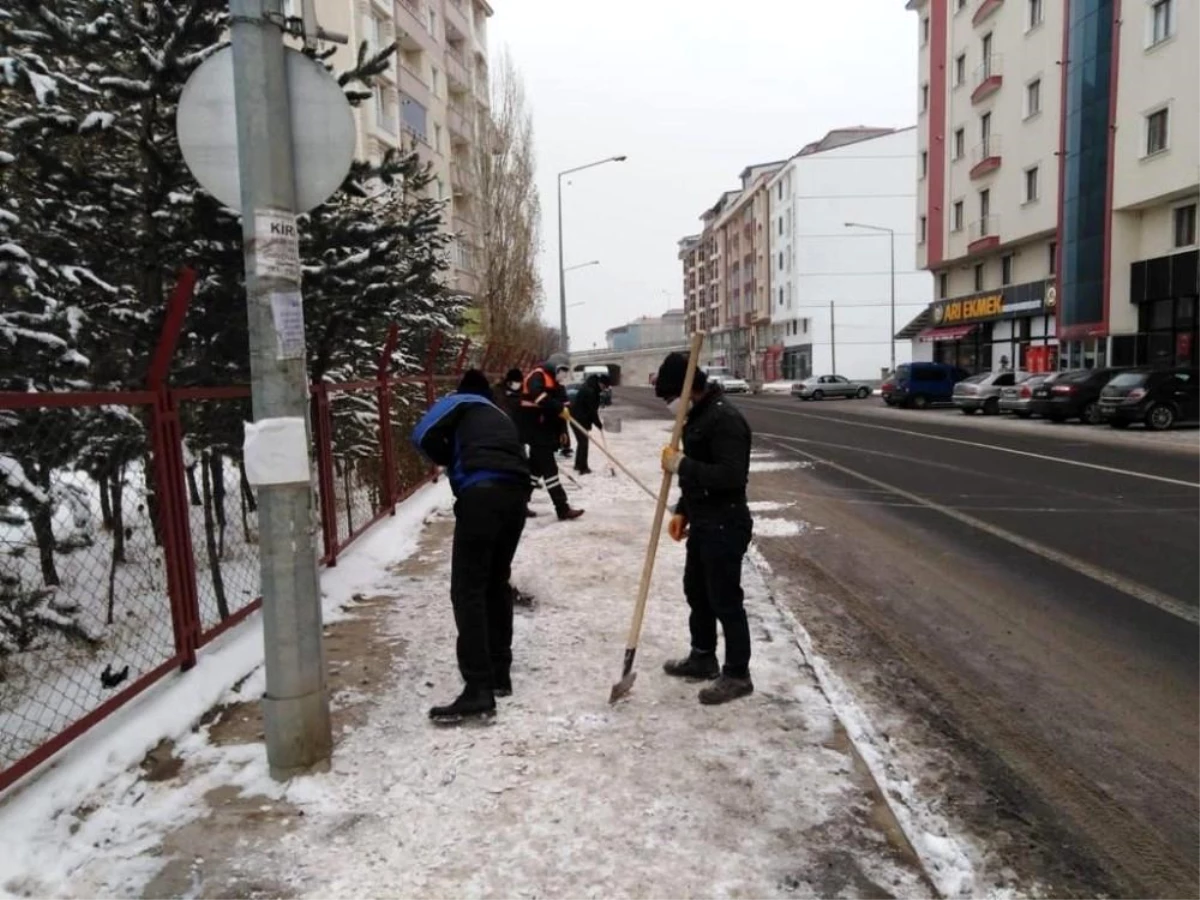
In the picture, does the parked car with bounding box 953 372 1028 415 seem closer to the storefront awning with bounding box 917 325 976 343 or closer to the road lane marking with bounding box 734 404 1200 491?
the road lane marking with bounding box 734 404 1200 491

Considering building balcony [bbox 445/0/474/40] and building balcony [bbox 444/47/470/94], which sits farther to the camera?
building balcony [bbox 445/0/474/40]

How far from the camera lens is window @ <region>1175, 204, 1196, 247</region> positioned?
24877mm

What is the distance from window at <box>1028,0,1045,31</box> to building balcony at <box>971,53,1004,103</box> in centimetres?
207

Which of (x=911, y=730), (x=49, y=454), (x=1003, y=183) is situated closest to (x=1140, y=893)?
(x=911, y=730)

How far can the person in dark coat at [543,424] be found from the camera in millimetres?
8891

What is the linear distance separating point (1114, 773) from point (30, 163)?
7.26 m

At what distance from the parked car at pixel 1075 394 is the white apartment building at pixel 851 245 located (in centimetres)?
4384

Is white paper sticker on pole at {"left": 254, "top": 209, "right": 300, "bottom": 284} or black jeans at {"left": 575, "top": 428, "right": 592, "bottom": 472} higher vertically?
white paper sticker on pole at {"left": 254, "top": 209, "right": 300, "bottom": 284}

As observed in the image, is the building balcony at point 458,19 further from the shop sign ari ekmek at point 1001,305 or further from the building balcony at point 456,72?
the shop sign ari ekmek at point 1001,305

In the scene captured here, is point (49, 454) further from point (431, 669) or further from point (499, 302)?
point (499, 302)

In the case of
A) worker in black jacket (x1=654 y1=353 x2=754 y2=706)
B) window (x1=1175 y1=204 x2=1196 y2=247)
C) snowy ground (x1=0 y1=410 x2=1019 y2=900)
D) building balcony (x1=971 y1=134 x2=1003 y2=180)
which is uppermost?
building balcony (x1=971 y1=134 x2=1003 y2=180)

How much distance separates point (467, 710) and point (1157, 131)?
29.3 m

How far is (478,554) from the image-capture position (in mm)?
3947

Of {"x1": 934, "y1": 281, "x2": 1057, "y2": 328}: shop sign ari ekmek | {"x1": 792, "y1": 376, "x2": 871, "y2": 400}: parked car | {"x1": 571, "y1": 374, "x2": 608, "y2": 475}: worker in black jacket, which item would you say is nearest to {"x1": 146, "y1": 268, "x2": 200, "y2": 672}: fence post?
{"x1": 571, "y1": 374, "x2": 608, "y2": 475}: worker in black jacket
